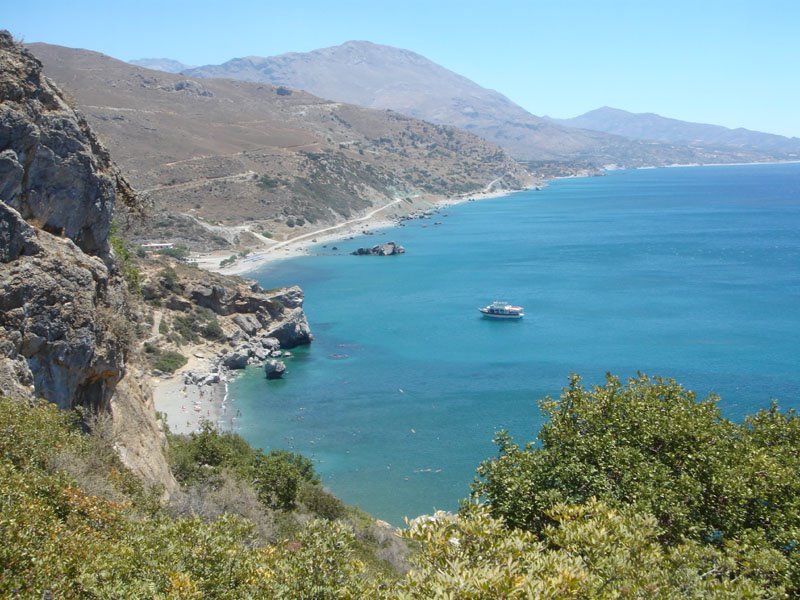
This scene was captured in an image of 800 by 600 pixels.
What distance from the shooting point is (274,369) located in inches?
1734

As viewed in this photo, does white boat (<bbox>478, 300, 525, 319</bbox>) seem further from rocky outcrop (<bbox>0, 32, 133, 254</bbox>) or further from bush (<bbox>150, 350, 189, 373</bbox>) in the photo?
rocky outcrop (<bbox>0, 32, 133, 254</bbox>)

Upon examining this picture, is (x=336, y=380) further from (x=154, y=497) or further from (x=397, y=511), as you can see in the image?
(x=154, y=497)

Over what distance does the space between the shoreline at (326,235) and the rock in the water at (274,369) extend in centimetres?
3144

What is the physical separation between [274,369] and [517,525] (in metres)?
35.0

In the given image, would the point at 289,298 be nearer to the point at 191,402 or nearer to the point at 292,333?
the point at 292,333

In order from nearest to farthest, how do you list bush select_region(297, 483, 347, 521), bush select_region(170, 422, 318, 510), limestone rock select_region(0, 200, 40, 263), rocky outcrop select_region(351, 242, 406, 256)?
limestone rock select_region(0, 200, 40, 263)
bush select_region(170, 422, 318, 510)
bush select_region(297, 483, 347, 521)
rocky outcrop select_region(351, 242, 406, 256)

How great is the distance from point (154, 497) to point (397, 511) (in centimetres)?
1650

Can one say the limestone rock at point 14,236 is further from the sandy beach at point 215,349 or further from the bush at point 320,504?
the sandy beach at point 215,349

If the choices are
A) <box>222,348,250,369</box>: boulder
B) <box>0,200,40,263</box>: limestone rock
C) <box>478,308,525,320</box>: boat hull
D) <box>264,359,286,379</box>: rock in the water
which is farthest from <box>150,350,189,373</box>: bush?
<box>0,200,40,263</box>: limestone rock

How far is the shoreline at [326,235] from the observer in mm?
78562

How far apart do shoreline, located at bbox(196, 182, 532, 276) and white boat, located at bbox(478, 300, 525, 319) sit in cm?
3032

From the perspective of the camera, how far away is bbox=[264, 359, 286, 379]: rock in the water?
144ft

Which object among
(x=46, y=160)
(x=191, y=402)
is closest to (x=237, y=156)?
(x=191, y=402)

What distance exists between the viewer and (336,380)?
44125 mm
